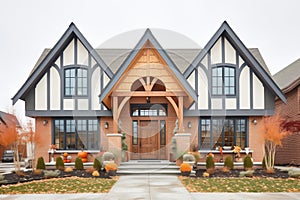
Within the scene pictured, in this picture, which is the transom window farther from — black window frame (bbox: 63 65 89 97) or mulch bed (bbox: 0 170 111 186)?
mulch bed (bbox: 0 170 111 186)

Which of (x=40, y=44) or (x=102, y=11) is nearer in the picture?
(x=102, y=11)

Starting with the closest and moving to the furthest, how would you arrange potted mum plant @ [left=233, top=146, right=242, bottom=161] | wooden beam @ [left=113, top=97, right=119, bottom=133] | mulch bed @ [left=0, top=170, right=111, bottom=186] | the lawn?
the lawn < mulch bed @ [left=0, top=170, right=111, bottom=186] < wooden beam @ [left=113, top=97, right=119, bottom=133] < potted mum plant @ [left=233, top=146, right=242, bottom=161]

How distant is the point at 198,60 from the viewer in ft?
69.0

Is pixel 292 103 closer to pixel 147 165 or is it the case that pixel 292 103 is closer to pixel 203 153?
pixel 203 153

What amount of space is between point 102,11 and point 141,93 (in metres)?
3.78

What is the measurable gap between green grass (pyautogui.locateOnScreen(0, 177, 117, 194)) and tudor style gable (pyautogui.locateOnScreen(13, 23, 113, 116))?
665 centimetres

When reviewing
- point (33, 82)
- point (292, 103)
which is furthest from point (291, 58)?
point (33, 82)

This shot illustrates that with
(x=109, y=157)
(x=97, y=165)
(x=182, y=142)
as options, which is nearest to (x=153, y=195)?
(x=97, y=165)

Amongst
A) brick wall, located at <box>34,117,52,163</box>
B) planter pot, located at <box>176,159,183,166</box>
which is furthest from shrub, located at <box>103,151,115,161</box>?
brick wall, located at <box>34,117,52,163</box>

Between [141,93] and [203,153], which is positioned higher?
[141,93]

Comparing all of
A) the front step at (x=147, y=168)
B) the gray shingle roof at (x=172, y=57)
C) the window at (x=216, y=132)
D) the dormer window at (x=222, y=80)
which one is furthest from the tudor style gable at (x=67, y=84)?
the window at (x=216, y=132)

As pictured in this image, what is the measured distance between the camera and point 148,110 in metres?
22.5

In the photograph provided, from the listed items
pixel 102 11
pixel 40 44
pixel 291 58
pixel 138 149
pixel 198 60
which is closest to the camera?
pixel 102 11

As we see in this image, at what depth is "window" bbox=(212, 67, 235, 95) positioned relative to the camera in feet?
71.6
